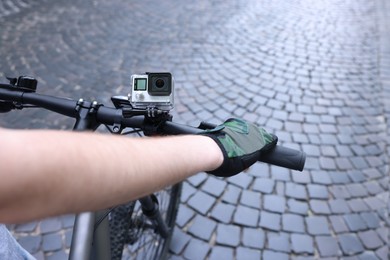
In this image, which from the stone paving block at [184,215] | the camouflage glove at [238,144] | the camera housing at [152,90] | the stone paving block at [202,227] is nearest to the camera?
the camouflage glove at [238,144]

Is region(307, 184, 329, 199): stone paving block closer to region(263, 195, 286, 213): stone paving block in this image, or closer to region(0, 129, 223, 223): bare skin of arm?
region(263, 195, 286, 213): stone paving block

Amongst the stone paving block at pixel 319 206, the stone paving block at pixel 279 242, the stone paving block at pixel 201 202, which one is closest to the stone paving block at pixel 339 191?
the stone paving block at pixel 319 206

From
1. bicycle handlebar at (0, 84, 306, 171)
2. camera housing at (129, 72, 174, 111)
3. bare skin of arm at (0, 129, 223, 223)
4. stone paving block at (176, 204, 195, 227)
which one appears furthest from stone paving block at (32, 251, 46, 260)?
bare skin of arm at (0, 129, 223, 223)

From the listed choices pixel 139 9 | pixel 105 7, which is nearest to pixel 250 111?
pixel 139 9

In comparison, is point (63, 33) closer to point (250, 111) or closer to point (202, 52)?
point (202, 52)

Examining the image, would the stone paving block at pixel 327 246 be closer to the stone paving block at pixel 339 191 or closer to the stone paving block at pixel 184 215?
the stone paving block at pixel 339 191

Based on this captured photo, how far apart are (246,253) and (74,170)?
2.38 m

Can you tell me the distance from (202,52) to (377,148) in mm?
3243

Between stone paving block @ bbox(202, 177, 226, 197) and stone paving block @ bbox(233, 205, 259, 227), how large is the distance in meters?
0.26

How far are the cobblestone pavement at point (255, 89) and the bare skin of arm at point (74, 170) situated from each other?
1.83m

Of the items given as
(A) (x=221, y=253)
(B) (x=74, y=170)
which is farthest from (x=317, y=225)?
(B) (x=74, y=170)

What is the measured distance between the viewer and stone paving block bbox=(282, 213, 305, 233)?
2969 mm

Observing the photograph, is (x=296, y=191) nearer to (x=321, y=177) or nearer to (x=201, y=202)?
(x=321, y=177)

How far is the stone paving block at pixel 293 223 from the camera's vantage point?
297 centimetres
